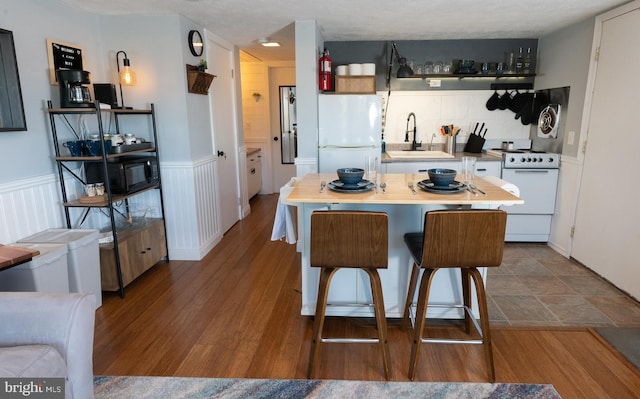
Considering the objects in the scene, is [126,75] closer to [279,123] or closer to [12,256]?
[12,256]

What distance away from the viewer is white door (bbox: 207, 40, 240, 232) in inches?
159

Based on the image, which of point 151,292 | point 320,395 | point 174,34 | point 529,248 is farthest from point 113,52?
point 529,248

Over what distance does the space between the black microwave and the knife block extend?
138 inches

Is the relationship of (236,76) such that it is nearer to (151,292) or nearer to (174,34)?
(174,34)

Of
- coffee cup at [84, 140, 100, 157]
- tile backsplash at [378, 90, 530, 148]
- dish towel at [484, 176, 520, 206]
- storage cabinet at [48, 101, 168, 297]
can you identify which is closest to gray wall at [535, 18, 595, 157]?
tile backsplash at [378, 90, 530, 148]

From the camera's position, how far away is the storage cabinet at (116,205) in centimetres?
266

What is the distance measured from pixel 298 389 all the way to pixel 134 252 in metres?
1.88

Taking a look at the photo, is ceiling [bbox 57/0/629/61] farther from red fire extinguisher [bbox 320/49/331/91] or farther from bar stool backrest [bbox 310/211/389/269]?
bar stool backrest [bbox 310/211/389/269]

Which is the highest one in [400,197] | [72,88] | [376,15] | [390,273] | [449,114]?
[376,15]

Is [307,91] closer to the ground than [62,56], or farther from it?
closer to the ground

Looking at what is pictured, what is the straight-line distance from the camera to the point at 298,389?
1.88 meters

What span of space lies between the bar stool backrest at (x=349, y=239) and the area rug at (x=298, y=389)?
0.61m

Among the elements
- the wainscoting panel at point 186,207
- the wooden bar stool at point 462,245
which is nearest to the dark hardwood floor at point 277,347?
the wooden bar stool at point 462,245

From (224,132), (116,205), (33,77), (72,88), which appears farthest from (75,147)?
(224,132)
